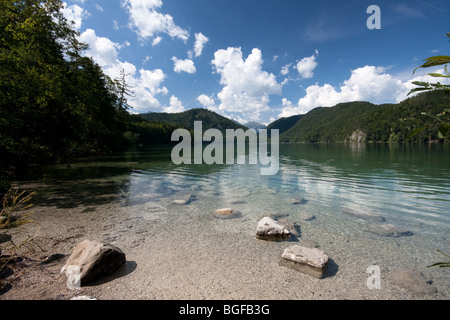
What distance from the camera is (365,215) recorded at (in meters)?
11.6

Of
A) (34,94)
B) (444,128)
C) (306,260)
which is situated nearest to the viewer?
(444,128)

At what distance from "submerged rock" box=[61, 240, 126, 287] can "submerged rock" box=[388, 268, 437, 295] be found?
8.28 meters

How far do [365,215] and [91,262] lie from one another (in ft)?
39.3

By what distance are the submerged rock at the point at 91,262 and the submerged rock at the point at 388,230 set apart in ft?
32.8

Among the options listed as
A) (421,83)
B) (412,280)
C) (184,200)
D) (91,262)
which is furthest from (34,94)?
(412,280)

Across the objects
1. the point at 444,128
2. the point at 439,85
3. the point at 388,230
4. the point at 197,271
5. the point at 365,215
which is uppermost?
the point at 439,85

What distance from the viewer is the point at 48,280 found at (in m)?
6.55

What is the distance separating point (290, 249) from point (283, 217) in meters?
3.76

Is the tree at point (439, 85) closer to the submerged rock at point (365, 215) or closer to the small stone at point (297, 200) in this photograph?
the submerged rock at point (365, 215)

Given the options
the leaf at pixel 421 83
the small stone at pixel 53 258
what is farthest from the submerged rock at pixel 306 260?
the small stone at pixel 53 258

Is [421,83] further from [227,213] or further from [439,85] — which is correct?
[227,213]

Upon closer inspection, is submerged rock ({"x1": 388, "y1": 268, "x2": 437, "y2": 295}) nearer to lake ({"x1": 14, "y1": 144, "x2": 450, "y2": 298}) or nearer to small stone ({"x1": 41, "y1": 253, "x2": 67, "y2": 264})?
lake ({"x1": 14, "y1": 144, "x2": 450, "y2": 298})

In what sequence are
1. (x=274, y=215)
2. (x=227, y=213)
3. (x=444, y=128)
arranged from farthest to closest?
(x=227, y=213) → (x=274, y=215) → (x=444, y=128)
